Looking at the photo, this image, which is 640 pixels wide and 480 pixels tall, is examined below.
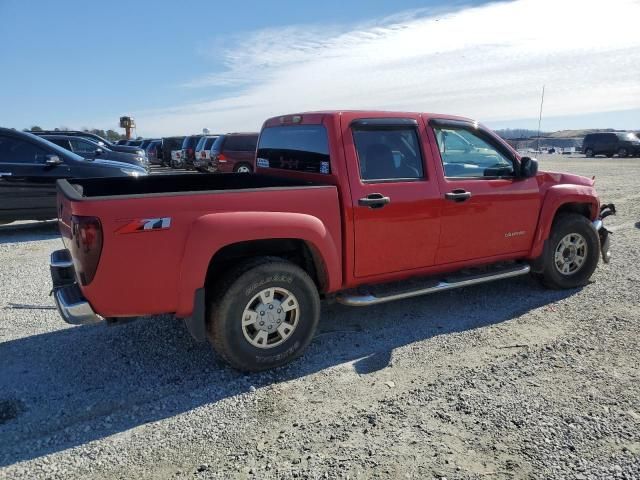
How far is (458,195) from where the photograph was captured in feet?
13.9

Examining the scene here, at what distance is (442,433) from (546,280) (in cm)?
299

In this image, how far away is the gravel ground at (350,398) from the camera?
2613 millimetres

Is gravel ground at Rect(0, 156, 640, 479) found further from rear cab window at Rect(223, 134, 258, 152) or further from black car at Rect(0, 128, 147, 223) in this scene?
rear cab window at Rect(223, 134, 258, 152)

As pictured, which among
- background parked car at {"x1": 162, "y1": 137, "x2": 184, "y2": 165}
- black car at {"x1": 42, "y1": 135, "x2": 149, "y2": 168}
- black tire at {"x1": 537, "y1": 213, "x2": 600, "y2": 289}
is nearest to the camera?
black tire at {"x1": 537, "y1": 213, "x2": 600, "y2": 289}

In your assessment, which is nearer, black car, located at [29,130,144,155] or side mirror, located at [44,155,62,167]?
side mirror, located at [44,155,62,167]

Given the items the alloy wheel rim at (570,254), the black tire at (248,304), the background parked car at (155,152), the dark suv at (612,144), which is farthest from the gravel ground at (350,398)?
the dark suv at (612,144)

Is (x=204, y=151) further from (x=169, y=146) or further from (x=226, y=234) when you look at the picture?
(x=226, y=234)

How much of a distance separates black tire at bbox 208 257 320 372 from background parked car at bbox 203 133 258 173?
1294cm

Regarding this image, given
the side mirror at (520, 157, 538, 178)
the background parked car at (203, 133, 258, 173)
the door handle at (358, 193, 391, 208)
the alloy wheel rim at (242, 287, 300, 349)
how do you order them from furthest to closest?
the background parked car at (203, 133, 258, 173) → the side mirror at (520, 157, 538, 178) → the door handle at (358, 193, 391, 208) → the alloy wheel rim at (242, 287, 300, 349)

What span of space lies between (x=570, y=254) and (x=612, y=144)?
3391cm

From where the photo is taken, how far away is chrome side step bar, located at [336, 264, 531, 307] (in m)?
3.89

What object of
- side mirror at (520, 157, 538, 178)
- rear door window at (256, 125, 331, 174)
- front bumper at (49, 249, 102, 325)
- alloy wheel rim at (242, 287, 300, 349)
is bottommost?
alloy wheel rim at (242, 287, 300, 349)

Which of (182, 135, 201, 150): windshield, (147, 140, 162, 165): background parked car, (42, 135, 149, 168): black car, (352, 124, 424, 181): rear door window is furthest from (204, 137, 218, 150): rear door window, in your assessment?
(352, 124, 424, 181): rear door window

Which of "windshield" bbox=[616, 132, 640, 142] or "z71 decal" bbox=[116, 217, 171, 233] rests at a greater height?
"windshield" bbox=[616, 132, 640, 142]
